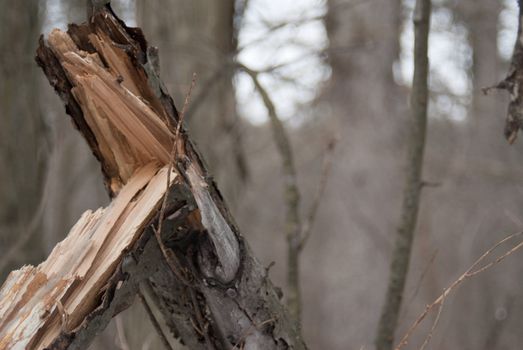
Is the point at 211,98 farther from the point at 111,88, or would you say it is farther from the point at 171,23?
the point at 111,88

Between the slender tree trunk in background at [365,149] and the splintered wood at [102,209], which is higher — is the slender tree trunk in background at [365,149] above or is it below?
below

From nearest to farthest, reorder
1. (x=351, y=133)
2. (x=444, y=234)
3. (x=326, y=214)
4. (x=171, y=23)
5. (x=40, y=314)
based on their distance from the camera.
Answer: (x=40, y=314)
(x=171, y=23)
(x=351, y=133)
(x=444, y=234)
(x=326, y=214)

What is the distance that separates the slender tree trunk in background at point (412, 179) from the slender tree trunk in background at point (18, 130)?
1851 millimetres

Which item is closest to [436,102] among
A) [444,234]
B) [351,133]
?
[351,133]

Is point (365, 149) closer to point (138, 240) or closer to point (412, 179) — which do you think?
point (412, 179)

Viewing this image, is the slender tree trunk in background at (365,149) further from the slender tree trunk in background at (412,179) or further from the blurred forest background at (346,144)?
the slender tree trunk in background at (412,179)

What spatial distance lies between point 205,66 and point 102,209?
1.88 m

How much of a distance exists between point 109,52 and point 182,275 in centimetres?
46

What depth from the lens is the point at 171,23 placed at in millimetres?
3094

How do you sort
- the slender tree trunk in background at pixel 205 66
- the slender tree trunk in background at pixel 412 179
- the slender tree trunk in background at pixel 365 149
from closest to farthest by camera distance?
the slender tree trunk in background at pixel 412 179
the slender tree trunk in background at pixel 205 66
the slender tree trunk in background at pixel 365 149

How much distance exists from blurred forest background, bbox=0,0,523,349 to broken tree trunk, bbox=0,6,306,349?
119cm

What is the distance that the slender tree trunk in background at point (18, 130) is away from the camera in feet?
9.97

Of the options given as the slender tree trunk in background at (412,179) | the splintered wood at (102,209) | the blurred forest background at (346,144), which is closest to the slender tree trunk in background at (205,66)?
the blurred forest background at (346,144)

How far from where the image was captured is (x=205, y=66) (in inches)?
123
